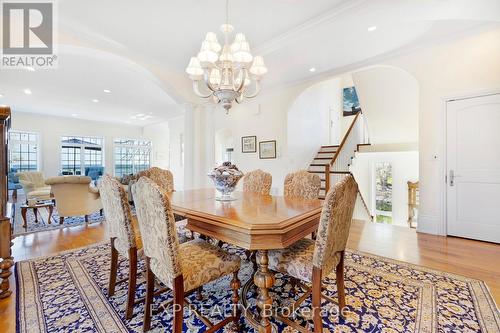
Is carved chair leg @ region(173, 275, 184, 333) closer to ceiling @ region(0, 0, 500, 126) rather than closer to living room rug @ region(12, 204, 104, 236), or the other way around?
ceiling @ region(0, 0, 500, 126)

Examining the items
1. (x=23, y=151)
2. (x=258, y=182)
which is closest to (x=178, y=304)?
(x=258, y=182)

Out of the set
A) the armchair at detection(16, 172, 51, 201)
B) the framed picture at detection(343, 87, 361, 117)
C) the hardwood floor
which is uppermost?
the framed picture at detection(343, 87, 361, 117)

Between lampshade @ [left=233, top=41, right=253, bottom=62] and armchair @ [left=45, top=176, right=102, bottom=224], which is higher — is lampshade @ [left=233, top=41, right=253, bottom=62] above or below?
above

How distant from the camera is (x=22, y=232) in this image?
3621 millimetres

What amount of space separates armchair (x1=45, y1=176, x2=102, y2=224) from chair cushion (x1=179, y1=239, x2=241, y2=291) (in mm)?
3335

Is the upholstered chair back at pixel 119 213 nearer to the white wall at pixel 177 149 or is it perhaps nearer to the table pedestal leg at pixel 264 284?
the table pedestal leg at pixel 264 284

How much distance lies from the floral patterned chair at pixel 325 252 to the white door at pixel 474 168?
2859 millimetres

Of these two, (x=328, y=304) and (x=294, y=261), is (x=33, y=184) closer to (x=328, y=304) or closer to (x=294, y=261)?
(x=294, y=261)

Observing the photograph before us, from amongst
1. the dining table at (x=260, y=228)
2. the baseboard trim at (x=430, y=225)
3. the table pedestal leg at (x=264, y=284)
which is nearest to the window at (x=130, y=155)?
the dining table at (x=260, y=228)

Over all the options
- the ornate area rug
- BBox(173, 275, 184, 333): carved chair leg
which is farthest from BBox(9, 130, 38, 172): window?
BBox(173, 275, 184, 333): carved chair leg

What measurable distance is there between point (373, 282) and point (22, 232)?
16.4 ft

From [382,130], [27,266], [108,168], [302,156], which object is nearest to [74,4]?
[27,266]

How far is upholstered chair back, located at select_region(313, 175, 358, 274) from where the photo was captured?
4.21ft

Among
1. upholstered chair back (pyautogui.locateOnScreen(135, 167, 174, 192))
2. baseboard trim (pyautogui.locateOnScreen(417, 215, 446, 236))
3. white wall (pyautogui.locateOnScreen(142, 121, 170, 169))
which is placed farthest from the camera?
white wall (pyautogui.locateOnScreen(142, 121, 170, 169))
